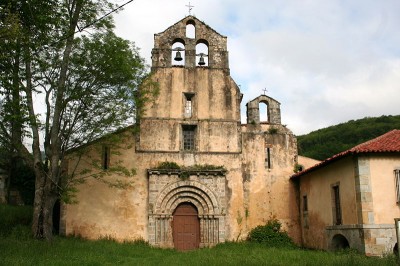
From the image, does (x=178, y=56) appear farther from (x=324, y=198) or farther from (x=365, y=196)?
(x=365, y=196)

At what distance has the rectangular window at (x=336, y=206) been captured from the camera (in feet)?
57.9

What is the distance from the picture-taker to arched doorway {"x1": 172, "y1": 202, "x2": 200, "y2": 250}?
2039 cm

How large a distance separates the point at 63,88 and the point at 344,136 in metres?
41.8

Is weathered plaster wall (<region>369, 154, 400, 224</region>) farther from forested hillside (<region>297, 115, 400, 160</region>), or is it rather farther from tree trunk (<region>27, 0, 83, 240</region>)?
forested hillside (<region>297, 115, 400, 160</region>)

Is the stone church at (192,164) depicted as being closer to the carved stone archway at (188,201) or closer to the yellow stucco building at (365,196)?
the carved stone archway at (188,201)

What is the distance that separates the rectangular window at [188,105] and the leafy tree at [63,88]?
431cm

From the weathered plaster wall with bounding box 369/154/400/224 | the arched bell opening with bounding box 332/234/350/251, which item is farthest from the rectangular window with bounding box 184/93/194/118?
the weathered plaster wall with bounding box 369/154/400/224

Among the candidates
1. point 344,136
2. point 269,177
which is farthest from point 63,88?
point 344,136

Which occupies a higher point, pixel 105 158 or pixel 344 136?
pixel 344 136

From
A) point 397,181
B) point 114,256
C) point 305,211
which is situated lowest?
point 114,256

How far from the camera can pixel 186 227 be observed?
20719 millimetres

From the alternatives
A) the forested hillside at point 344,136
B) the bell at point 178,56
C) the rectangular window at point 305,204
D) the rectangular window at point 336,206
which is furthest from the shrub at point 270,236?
the forested hillside at point 344,136

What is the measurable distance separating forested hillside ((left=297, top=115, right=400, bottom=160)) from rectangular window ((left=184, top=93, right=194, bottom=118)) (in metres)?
27.0

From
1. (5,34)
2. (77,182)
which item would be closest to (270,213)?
(77,182)
